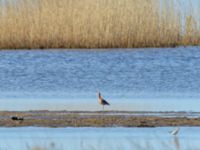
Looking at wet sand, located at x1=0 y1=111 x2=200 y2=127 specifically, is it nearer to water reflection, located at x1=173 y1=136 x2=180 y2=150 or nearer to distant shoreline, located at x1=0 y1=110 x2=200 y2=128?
distant shoreline, located at x1=0 y1=110 x2=200 y2=128

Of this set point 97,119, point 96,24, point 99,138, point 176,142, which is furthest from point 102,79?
point 176,142

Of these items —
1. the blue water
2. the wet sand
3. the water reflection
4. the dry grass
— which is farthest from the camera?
the dry grass

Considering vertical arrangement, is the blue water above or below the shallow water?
below

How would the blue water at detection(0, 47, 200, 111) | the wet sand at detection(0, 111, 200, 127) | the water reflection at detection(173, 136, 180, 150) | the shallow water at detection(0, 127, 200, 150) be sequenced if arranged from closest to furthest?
the water reflection at detection(173, 136, 180, 150), the shallow water at detection(0, 127, 200, 150), the wet sand at detection(0, 111, 200, 127), the blue water at detection(0, 47, 200, 111)

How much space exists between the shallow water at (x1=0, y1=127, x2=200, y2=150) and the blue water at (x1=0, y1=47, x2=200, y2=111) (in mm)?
2538

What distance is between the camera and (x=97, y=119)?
458 inches

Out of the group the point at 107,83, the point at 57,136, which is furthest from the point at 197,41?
the point at 57,136

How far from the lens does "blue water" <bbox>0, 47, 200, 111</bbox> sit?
46.4 ft

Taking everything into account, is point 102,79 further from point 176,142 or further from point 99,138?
point 176,142

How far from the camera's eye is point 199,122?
11.0m

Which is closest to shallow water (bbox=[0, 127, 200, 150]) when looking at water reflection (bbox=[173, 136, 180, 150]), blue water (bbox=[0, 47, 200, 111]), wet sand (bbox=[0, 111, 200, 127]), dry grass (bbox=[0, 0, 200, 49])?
water reflection (bbox=[173, 136, 180, 150])

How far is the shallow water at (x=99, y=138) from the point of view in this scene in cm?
886

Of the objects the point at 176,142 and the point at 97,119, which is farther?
the point at 97,119

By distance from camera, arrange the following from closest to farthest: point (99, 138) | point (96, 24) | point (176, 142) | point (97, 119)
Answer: point (176, 142) < point (99, 138) < point (97, 119) < point (96, 24)
